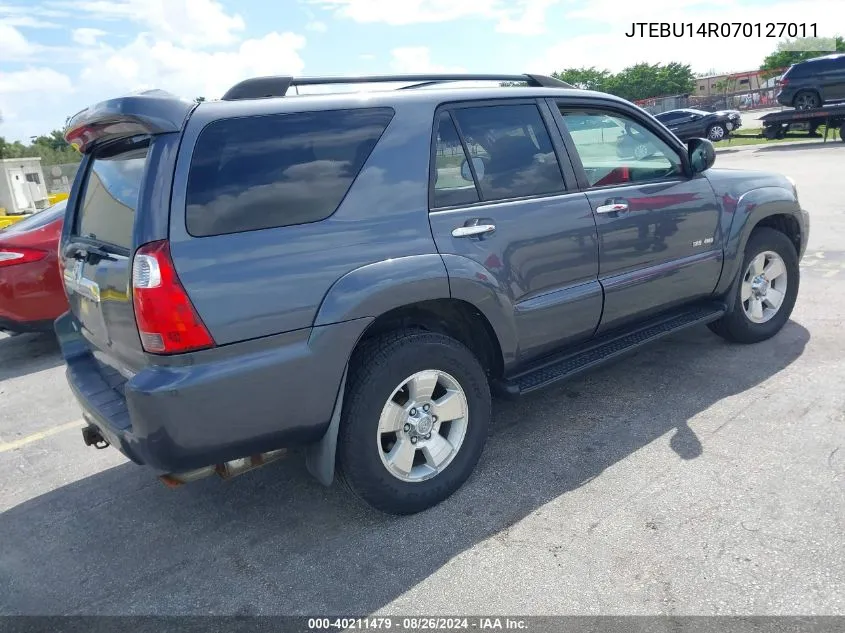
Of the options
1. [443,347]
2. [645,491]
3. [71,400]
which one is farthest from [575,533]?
[71,400]

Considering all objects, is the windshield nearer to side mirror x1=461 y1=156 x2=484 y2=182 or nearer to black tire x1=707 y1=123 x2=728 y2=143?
side mirror x1=461 y1=156 x2=484 y2=182

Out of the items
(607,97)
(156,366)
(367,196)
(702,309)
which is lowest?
(702,309)

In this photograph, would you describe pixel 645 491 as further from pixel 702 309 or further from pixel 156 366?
pixel 156 366

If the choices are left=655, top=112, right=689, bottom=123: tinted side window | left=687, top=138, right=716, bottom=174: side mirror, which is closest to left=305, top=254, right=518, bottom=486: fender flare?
left=687, top=138, right=716, bottom=174: side mirror

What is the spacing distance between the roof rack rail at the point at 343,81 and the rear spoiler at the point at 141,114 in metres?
0.29

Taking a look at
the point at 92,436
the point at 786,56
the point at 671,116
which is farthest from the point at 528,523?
the point at 786,56

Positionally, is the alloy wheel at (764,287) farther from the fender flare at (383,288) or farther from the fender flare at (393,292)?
the fender flare at (383,288)

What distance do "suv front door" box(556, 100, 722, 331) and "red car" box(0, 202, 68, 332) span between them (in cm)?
456

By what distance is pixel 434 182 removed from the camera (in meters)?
3.13

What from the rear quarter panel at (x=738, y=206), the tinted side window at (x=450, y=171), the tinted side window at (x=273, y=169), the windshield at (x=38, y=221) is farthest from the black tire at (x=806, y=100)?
the tinted side window at (x=273, y=169)

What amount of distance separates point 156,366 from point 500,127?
201cm

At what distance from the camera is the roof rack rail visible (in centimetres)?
294

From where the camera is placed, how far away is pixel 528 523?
3.04 m

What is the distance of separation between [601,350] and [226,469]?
7.05 feet
